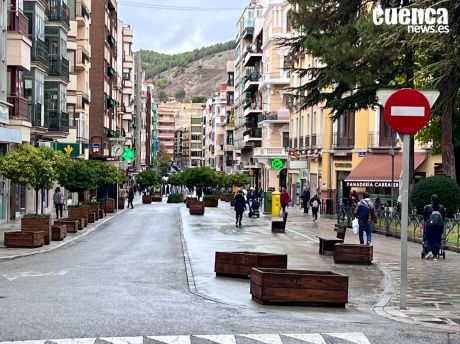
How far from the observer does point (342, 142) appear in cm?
5725

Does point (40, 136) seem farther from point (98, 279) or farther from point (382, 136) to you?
point (98, 279)

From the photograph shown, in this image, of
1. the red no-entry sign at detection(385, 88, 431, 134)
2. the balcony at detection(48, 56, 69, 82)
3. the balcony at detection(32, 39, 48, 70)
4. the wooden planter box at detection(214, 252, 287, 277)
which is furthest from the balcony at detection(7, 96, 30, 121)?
the red no-entry sign at detection(385, 88, 431, 134)

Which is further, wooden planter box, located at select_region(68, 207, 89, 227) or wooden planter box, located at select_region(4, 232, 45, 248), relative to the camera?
wooden planter box, located at select_region(68, 207, 89, 227)

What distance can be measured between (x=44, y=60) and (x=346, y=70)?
1834 cm

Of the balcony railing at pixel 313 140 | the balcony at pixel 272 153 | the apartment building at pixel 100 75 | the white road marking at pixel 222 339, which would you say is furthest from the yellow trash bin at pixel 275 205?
the white road marking at pixel 222 339

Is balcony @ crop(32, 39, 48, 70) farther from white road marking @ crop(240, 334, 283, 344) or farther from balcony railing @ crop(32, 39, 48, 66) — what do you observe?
white road marking @ crop(240, 334, 283, 344)

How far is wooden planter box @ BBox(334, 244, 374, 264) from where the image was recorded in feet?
67.9

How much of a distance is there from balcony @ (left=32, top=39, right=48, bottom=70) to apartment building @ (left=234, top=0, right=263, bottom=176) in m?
51.2

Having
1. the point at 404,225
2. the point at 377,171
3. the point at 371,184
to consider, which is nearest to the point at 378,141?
the point at 377,171

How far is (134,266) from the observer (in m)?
19.4

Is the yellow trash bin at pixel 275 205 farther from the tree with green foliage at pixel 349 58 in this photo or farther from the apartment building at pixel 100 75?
the apartment building at pixel 100 75

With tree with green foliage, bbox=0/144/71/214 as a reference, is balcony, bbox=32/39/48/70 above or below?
above

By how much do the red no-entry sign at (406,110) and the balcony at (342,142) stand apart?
142 feet

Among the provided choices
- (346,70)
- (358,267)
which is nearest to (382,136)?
(346,70)
